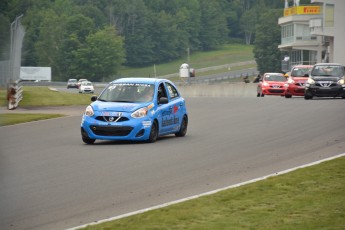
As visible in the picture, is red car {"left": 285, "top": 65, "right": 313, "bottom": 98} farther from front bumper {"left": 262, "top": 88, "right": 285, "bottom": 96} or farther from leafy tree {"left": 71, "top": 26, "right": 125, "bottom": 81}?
leafy tree {"left": 71, "top": 26, "right": 125, "bottom": 81}

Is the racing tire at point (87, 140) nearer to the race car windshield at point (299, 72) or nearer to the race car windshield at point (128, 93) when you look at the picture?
the race car windshield at point (128, 93)

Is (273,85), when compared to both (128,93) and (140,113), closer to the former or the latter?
(128,93)

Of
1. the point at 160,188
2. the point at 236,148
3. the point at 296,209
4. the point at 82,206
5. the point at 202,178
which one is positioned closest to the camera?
the point at 296,209

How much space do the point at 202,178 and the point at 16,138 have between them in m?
10.1

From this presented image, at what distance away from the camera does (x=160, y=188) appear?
46.9 feet

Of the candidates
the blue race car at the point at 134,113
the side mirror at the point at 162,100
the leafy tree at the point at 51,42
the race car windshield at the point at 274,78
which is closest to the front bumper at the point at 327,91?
the race car windshield at the point at 274,78

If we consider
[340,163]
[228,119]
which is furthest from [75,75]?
[340,163]

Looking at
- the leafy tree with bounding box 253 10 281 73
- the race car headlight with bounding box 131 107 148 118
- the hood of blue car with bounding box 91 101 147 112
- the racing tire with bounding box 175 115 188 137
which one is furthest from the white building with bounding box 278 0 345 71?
the race car headlight with bounding box 131 107 148 118

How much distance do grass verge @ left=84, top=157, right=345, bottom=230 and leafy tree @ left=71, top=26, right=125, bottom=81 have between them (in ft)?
548

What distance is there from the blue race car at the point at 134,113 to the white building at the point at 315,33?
7730 centimetres

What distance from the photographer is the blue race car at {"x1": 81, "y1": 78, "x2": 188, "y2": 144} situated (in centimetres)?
2195

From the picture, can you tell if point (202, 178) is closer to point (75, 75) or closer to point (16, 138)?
point (16, 138)

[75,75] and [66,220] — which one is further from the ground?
[66,220]

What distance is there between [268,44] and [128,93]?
153885mm
